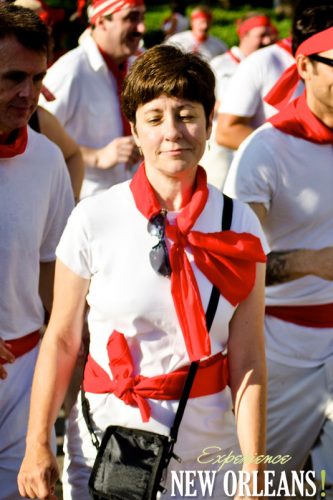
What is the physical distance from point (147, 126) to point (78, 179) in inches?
75.9

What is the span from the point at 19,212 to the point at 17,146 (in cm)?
24

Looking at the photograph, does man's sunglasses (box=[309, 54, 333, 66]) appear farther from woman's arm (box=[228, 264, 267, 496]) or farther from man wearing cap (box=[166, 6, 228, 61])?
man wearing cap (box=[166, 6, 228, 61])

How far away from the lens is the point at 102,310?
3.22 meters

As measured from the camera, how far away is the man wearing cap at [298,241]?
4.25 metres

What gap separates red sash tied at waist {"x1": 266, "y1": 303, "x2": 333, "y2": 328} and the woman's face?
133 cm

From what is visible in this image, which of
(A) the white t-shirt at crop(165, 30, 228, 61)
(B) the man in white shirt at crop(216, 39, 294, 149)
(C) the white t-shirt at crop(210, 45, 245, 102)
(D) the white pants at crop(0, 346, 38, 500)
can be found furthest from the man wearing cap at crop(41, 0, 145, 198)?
(A) the white t-shirt at crop(165, 30, 228, 61)

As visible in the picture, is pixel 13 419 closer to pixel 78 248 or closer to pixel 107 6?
pixel 78 248

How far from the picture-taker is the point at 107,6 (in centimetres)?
661

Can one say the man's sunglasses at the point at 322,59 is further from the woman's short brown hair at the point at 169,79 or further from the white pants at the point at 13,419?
the white pants at the point at 13,419

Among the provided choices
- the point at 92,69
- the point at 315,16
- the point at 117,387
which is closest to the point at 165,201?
the point at 117,387

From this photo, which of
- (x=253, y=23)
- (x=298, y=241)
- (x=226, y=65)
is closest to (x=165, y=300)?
(x=298, y=241)

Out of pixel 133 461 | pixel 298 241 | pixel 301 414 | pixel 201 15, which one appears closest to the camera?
pixel 133 461

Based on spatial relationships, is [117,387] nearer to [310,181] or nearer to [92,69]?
[310,181]

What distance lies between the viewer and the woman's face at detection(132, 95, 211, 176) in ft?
10.5
